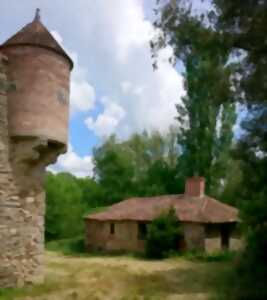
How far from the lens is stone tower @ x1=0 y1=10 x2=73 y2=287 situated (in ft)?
47.3

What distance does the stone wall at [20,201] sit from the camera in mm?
14320

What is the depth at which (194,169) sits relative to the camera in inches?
1508

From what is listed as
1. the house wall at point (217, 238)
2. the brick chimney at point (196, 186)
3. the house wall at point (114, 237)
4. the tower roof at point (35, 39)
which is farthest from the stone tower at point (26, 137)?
the brick chimney at point (196, 186)

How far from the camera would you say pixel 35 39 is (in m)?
15.2

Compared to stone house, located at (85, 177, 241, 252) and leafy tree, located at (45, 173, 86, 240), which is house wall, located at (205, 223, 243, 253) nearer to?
stone house, located at (85, 177, 241, 252)

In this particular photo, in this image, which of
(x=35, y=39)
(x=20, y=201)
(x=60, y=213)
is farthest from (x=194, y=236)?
(x=35, y=39)

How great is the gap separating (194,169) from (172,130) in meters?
15.4

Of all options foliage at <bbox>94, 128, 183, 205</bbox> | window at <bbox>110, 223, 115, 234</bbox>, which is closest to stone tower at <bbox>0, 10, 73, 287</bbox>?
window at <bbox>110, 223, 115, 234</bbox>

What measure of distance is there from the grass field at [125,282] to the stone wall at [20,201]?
75 centimetres

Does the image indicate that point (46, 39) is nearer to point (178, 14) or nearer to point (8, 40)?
point (8, 40)

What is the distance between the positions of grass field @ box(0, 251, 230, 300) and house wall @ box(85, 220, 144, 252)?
22.7ft

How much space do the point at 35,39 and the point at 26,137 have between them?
350 centimetres

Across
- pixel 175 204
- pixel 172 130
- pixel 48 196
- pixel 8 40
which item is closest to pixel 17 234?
pixel 8 40

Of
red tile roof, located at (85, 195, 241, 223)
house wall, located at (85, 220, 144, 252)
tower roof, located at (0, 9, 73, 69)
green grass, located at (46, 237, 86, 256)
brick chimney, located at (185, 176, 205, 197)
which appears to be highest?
tower roof, located at (0, 9, 73, 69)
